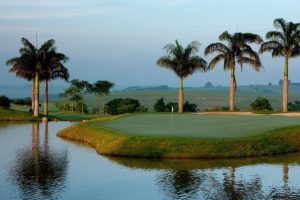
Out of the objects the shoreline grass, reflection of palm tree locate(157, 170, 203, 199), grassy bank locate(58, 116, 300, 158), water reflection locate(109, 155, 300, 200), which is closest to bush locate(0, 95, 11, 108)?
the shoreline grass

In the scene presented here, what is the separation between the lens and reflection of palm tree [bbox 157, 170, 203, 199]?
24.5m

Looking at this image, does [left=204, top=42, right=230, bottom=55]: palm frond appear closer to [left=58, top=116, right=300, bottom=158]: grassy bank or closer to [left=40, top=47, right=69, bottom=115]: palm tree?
[left=40, top=47, right=69, bottom=115]: palm tree

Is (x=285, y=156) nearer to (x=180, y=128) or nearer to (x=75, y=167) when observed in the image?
(x=180, y=128)

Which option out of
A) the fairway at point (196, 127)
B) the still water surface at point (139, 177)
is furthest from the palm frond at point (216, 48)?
the still water surface at point (139, 177)

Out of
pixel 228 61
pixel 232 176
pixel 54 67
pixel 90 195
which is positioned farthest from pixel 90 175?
pixel 54 67

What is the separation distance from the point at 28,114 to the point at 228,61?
3039 centimetres

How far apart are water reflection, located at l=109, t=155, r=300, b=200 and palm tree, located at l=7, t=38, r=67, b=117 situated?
175 ft

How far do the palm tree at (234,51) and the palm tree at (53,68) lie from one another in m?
25.3

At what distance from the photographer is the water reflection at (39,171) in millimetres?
25141

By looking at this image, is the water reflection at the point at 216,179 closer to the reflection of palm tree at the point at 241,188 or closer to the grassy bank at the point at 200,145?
the reflection of palm tree at the point at 241,188

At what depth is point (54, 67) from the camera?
287 feet

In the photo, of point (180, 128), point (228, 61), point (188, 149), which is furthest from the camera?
point (228, 61)

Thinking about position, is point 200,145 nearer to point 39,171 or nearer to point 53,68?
point 39,171

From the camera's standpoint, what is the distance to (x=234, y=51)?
7600 cm
